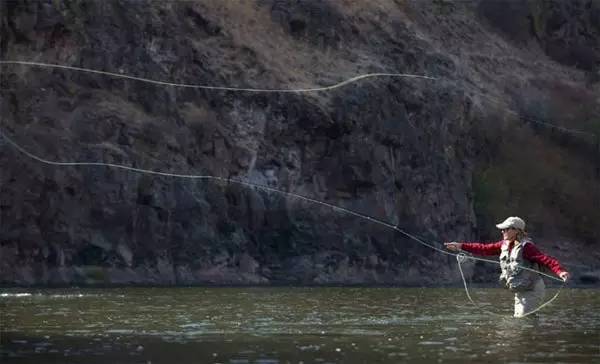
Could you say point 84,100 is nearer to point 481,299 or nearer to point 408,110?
point 408,110

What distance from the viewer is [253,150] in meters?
46.7

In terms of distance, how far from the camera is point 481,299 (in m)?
33.4

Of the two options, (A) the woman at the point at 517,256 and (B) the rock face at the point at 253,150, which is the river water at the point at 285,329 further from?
(B) the rock face at the point at 253,150

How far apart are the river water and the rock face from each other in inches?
324

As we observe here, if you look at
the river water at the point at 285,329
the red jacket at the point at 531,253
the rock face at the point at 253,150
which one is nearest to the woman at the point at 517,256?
the red jacket at the point at 531,253

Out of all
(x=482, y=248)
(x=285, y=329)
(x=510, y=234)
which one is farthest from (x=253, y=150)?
(x=285, y=329)

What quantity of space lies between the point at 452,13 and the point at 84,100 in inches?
817

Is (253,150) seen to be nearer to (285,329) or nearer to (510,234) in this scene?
(510,234)

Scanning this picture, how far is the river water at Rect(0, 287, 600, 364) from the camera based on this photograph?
18.9 metres

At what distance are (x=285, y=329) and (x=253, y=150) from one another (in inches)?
936

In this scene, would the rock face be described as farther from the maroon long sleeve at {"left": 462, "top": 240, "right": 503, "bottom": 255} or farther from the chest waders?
the chest waders

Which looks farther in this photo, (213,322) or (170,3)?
(170,3)

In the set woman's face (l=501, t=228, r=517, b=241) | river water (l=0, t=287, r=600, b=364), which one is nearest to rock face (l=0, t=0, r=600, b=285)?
river water (l=0, t=287, r=600, b=364)

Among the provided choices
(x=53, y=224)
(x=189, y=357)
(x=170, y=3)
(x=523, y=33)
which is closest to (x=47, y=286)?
(x=53, y=224)
